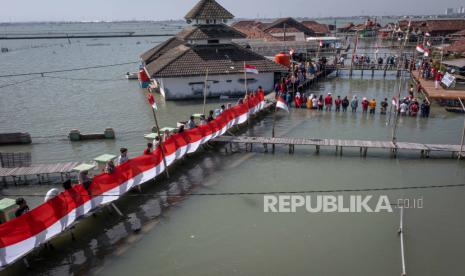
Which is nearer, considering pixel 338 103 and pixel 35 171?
pixel 35 171

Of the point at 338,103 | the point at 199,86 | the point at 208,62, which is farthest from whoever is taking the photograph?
the point at 199,86

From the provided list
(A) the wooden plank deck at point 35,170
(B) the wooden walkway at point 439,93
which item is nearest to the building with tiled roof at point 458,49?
(B) the wooden walkway at point 439,93

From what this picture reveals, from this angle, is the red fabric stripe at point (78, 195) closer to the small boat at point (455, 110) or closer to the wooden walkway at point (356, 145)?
the wooden walkway at point (356, 145)

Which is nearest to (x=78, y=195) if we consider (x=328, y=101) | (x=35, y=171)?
(x=35, y=171)

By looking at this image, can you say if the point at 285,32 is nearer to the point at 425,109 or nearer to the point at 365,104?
the point at 365,104

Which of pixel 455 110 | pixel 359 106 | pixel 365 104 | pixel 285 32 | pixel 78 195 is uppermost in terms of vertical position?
pixel 285 32

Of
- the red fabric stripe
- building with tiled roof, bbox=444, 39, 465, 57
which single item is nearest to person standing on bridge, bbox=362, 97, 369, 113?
the red fabric stripe

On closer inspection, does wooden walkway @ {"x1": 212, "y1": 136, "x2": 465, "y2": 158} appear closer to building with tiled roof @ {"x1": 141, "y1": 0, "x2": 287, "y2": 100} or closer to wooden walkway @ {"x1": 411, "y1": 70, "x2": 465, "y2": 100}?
wooden walkway @ {"x1": 411, "y1": 70, "x2": 465, "y2": 100}

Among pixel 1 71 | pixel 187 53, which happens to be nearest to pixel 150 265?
pixel 187 53
